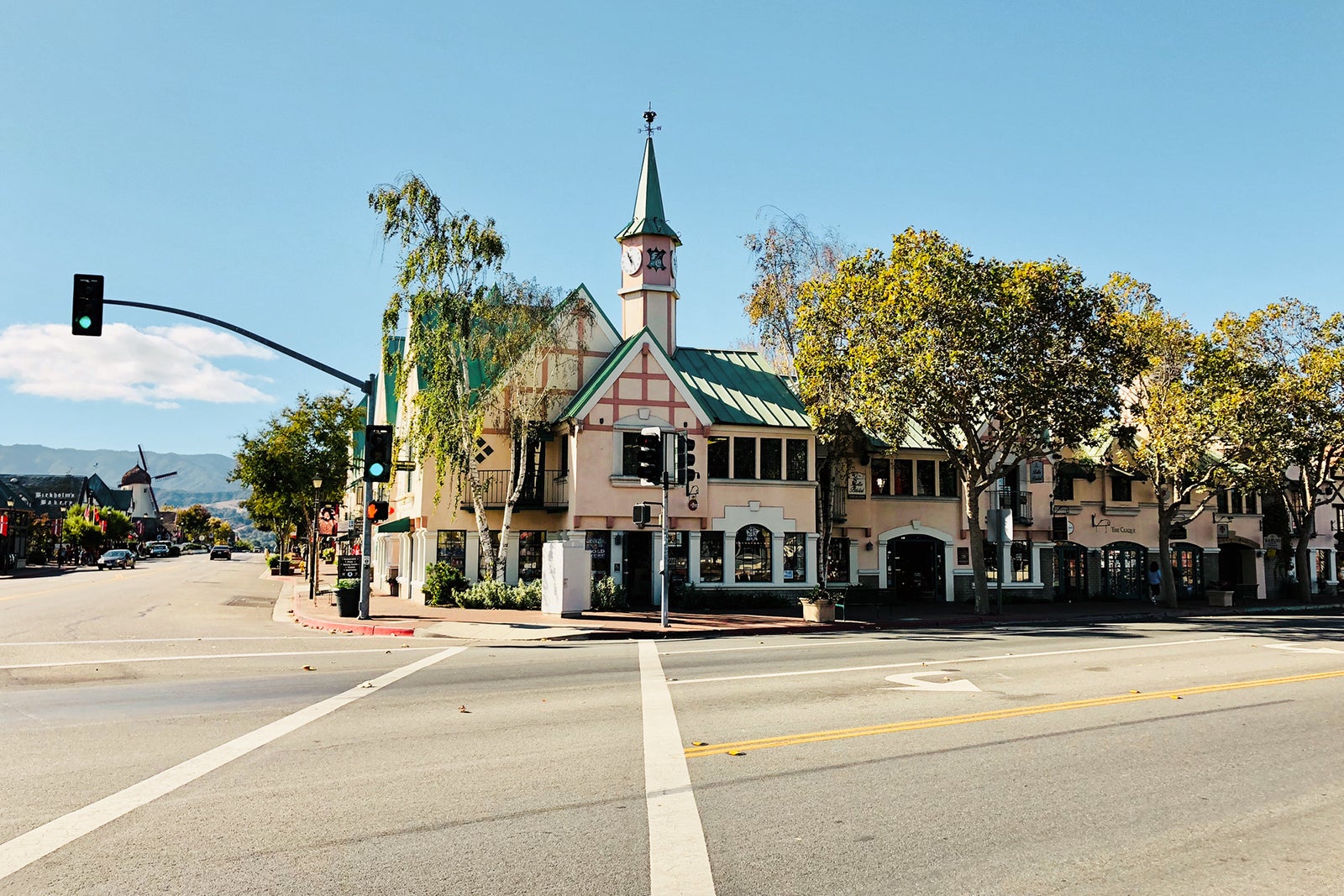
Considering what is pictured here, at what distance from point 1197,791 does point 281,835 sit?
6.60 m

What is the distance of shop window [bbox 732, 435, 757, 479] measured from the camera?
30891mm

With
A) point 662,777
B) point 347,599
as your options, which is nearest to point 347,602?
point 347,599

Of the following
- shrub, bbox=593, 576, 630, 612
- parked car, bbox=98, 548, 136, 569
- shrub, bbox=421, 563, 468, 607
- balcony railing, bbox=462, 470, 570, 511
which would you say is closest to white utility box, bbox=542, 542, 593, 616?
shrub, bbox=593, 576, 630, 612

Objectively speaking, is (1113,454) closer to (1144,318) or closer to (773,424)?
(1144,318)

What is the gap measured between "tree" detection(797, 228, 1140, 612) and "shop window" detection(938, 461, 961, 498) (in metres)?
6.58

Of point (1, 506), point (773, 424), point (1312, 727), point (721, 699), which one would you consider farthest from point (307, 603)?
point (1, 506)

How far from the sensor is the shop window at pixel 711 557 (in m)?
30.3

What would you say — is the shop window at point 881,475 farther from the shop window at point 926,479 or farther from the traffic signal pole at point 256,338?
the traffic signal pole at point 256,338

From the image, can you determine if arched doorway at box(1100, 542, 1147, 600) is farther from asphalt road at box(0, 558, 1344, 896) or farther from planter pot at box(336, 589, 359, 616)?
planter pot at box(336, 589, 359, 616)

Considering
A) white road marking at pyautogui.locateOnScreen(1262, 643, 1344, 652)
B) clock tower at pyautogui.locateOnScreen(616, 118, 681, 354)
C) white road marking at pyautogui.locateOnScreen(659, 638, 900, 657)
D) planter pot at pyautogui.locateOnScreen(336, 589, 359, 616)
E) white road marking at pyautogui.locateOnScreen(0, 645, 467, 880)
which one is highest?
clock tower at pyautogui.locateOnScreen(616, 118, 681, 354)

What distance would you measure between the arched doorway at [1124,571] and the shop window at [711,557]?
739 inches

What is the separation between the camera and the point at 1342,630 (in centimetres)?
2514

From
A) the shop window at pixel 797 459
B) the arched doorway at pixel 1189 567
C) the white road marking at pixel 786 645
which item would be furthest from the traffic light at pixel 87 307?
the arched doorway at pixel 1189 567

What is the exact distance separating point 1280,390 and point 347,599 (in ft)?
103
